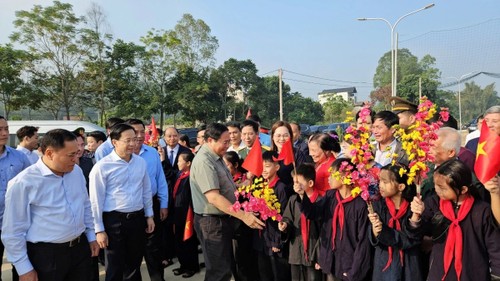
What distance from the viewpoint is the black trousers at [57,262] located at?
250 cm

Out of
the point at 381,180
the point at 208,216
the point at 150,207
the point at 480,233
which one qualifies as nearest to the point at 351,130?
the point at 381,180

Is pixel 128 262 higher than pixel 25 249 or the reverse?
the reverse

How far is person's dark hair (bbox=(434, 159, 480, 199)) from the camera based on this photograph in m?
2.27

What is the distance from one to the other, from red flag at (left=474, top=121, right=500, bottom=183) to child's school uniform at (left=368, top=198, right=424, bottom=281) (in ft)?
2.42

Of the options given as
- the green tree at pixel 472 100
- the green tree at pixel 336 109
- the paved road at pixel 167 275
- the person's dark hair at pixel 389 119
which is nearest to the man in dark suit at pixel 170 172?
the paved road at pixel 167 275

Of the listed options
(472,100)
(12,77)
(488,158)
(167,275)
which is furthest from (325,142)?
(472,100)

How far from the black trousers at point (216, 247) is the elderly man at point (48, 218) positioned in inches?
38.7

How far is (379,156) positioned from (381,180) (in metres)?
1.03

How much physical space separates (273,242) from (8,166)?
2.67 meters

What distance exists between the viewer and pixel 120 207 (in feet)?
10.8

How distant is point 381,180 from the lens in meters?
2.65

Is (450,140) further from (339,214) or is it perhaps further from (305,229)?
(305,229)

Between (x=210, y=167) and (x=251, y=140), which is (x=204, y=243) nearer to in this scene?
(x=210, y=167)

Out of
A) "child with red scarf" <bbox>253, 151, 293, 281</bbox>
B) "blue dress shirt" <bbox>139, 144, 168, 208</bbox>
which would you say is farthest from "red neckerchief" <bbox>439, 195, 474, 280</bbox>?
"blue dress shirt" <bbox>139, 144, 168, 208</bbox>
